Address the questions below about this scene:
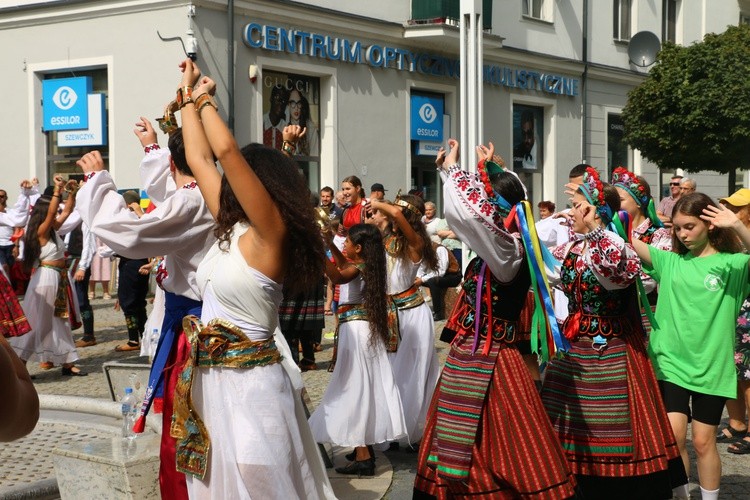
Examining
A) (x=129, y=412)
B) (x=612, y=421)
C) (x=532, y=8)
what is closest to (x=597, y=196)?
(x=612, y=421)

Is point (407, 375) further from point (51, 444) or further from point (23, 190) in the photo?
point (23, 190)

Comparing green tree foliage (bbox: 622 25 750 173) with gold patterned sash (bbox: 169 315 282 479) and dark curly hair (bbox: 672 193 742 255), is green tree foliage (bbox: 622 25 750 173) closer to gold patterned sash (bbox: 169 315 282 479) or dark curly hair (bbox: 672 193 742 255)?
dark curly hair (bbox: 672 193 742 255)

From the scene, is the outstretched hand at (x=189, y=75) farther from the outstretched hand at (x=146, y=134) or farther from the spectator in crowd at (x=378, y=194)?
the spectator in crowd at (x=378, y=194)

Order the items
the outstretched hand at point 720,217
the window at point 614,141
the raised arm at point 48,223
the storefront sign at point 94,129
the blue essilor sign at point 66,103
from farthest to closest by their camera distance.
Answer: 1. the window at point 614,141
2. the blue essilor sign at point 66,103
3. the storefront sign at point 94,129
4. the raised arm at point 48,223
5. the outstretched hand at point 720,217

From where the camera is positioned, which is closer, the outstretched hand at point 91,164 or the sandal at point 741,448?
the outstretched hand at point 91,164

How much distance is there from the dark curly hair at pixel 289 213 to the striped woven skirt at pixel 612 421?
1.84m

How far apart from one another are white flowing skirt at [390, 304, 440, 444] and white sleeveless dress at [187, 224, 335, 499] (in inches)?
128

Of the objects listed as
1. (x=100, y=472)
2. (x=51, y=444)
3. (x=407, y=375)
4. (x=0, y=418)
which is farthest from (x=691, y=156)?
(x=0, y=418)

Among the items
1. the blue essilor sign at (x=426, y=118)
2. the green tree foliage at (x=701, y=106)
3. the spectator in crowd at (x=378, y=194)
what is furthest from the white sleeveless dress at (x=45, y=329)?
the green tree foliage at (x=701, y=106)

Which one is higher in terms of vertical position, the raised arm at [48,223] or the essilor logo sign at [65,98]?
the essilor logo sign at [65,98]

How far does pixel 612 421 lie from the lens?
518 centimetres

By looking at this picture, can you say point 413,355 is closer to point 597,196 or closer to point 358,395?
point 358,395

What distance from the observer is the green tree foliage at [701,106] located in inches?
887

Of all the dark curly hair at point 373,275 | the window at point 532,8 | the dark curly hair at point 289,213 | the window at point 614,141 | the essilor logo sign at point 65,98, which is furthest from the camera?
the window at point 614,141
